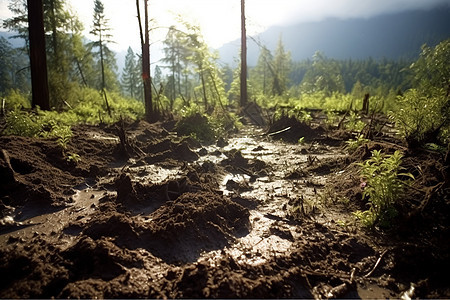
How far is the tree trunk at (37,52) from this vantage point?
8930 mm

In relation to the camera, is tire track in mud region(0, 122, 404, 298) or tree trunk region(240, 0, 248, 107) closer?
tire track in mud region(0, 122, 404, 298)

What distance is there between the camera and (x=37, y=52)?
9.25 meters

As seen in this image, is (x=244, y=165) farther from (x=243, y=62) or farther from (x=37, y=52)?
(x=243, y=62)

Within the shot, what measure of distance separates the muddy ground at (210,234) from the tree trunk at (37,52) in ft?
17.3

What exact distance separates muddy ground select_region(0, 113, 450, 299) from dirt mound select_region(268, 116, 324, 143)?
11.1ft

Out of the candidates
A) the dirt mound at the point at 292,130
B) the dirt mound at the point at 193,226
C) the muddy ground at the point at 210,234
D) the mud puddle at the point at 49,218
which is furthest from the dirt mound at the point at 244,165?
the dirt mound at the point at 292,130

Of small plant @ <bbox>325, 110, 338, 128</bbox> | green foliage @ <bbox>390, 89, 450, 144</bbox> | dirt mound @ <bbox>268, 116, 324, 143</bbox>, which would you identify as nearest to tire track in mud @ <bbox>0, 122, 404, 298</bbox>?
green foliage @ <bbox>390, 89, 450, 144</bbox>

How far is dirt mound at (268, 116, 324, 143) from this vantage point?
8.78 meters

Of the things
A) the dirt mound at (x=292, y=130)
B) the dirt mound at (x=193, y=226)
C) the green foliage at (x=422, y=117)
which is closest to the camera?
the dirt mound at (x=193, y=226)

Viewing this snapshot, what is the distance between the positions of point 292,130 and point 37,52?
9622 millimetres

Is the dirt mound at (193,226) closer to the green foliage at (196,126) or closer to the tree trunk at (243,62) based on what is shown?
the green foliage at (196,126)

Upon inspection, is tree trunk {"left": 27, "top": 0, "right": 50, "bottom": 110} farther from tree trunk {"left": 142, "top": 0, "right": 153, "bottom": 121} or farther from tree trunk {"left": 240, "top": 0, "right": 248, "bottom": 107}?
tree trunk {"left": 240, "top": 0, "right": 248, "bottom": 107}

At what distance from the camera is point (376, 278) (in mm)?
2508

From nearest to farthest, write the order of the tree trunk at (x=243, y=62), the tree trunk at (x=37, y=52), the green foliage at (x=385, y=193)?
the green foliage at (x=385, y=193) → the tree trunk at (x=37, y=52) → the tree trunk at (x=243, y=62)
